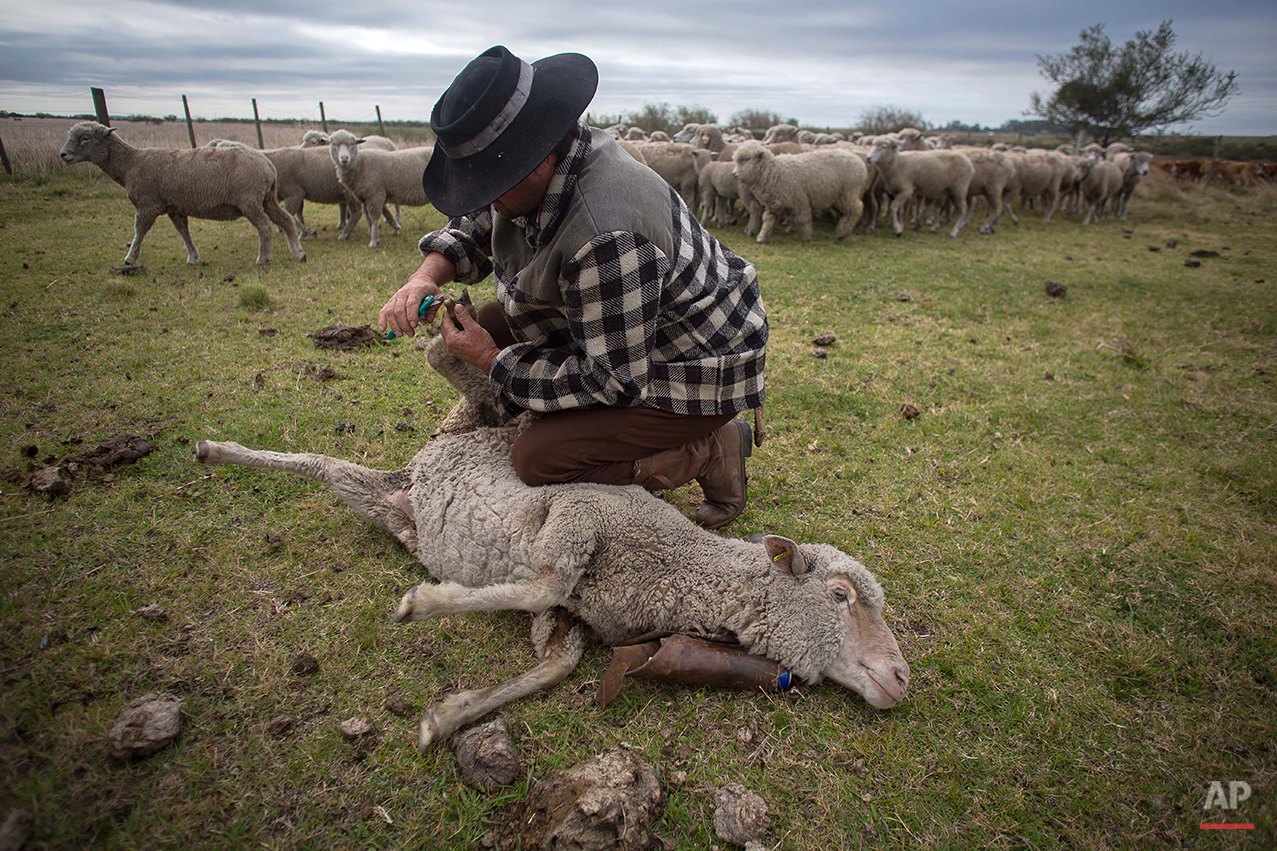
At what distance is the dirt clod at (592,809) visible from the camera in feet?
5.34

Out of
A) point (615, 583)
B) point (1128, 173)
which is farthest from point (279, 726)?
point (1128, 173)

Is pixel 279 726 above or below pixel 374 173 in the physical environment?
below

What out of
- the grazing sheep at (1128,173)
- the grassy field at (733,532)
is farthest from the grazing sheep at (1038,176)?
the grassy field at (733,532)

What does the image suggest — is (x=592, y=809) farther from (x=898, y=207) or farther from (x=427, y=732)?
(x=898, y=207)

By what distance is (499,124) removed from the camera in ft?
6.40

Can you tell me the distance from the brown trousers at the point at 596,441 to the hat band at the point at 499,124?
1012mm

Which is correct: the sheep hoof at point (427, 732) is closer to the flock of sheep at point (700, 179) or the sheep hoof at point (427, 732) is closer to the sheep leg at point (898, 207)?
the flock of sheep at point (700, 179)

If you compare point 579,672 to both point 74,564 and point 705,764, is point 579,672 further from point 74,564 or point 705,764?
point 74,564

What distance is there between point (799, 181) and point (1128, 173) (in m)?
10.7

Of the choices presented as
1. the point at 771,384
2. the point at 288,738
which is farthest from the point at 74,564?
the point at 771,384

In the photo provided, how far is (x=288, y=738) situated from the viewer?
1.89m

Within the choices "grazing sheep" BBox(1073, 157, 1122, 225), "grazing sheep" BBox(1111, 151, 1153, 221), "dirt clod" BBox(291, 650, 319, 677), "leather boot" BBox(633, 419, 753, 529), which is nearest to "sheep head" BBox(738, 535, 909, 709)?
"leather boot" BBox(633, 419, 753, 529)

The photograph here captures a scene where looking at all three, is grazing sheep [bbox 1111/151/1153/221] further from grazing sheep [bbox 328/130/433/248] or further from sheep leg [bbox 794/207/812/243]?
grazing sheep [bbox 328/130/433/248]

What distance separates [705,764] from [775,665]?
42 cm
